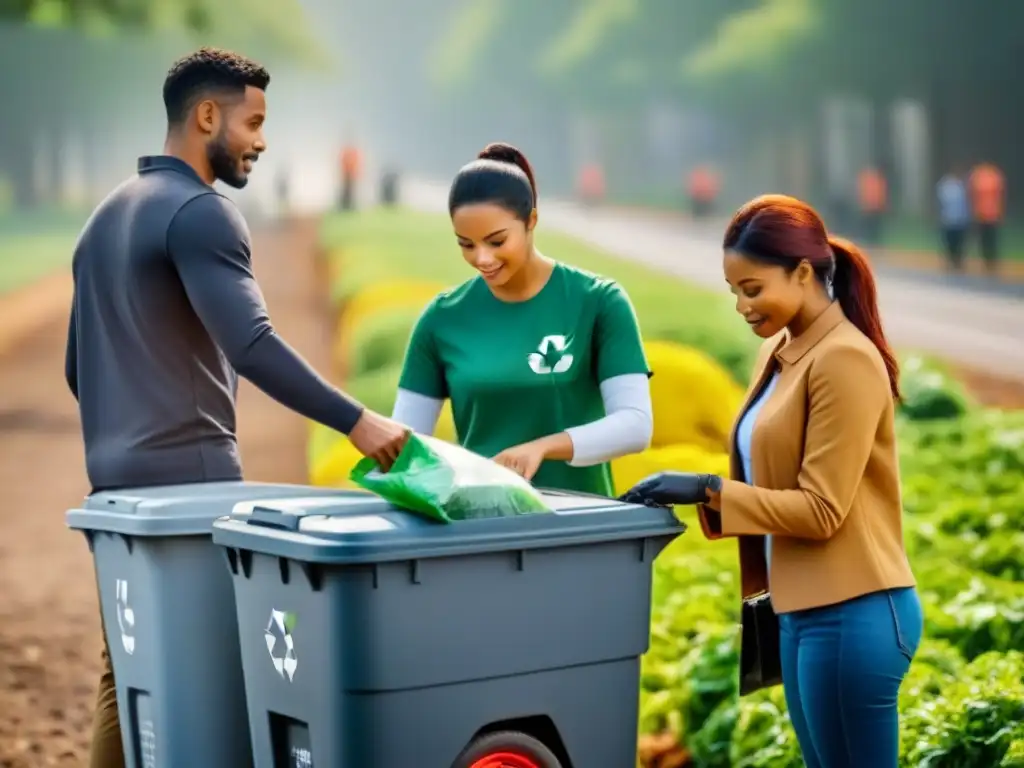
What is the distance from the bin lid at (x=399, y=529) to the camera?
12.4 feet

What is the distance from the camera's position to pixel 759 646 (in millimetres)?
4117

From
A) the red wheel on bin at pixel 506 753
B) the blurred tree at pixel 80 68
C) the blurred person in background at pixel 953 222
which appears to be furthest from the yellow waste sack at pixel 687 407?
the blurred tree at pixel 80 68

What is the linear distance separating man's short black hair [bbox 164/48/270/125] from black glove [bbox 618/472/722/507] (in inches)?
57.0

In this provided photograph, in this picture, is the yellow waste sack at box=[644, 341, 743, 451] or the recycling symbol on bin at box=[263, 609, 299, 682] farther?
the yellow waste sack at box=[644, 341, 743, 451]

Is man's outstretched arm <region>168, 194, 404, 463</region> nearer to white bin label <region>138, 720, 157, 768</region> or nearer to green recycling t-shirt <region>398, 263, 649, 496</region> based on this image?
green recycling t-shirt <region>398, 263, 649, 496</region>

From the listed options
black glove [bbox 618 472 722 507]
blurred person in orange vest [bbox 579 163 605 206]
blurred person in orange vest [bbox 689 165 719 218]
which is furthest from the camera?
blurred person in orange vest [bbox 579 163 605 206]

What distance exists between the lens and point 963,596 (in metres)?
6.44

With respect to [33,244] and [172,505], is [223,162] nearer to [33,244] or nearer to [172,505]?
[172,505]

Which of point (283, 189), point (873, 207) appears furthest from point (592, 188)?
point (873, 207)

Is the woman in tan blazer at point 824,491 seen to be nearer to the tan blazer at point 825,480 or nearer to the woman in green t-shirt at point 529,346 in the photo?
the tan blazer at point 825,480

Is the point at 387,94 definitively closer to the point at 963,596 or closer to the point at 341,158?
the point at 341,158

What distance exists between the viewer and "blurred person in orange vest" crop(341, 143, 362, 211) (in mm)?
34000

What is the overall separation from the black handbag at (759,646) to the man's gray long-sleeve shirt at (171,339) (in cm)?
99

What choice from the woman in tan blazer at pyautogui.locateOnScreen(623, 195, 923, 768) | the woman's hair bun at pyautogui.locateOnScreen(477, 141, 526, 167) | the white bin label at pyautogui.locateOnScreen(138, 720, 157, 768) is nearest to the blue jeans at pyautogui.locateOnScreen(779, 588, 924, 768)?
the woman in tan blazer at pyautogui.locateOnScreen(623, 195, 923, 768)
